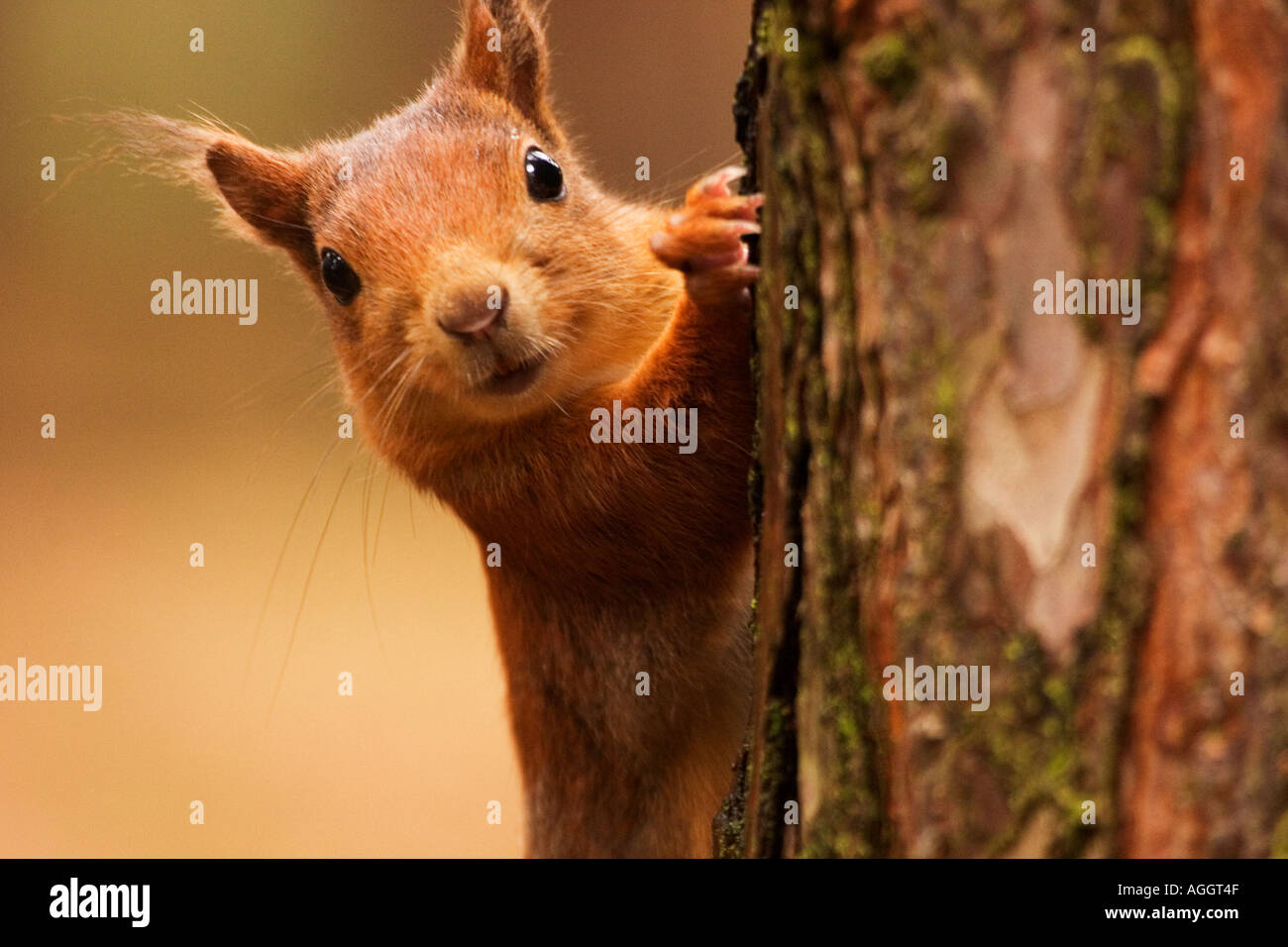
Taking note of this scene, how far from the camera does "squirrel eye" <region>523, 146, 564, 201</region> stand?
7.12ft

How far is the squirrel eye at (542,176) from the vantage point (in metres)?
2.17

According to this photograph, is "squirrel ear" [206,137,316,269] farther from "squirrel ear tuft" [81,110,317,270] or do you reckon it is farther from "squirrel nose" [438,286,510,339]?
"squirrel nose" [438,286,510,339]

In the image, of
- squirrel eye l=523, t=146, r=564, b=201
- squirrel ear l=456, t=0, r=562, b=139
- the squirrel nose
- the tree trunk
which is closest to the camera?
the tree trunk

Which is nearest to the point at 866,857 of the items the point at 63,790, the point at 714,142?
the point at 714,142

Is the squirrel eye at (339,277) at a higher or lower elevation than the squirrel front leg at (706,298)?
higher

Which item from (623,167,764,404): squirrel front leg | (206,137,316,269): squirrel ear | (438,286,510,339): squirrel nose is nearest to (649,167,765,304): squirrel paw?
(623,167,764,404): squirrel front leg

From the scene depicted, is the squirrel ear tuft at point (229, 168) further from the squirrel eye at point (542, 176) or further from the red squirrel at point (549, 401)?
the squirrel eye at point (542, 176)

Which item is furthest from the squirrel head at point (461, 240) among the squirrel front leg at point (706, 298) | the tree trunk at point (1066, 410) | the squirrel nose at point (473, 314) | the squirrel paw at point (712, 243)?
the tree trunk at point (1066, 410)

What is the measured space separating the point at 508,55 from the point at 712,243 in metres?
1.02

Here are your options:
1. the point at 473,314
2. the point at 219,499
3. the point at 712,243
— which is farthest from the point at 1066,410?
the point at 219,499

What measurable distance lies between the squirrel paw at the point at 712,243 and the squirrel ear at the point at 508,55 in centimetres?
87

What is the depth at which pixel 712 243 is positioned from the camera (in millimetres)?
1599

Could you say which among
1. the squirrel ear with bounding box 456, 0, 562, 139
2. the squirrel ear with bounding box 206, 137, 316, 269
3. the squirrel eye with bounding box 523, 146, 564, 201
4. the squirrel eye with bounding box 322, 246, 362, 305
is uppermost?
the squirrel ear with bounding box 456, 0, 562, 139

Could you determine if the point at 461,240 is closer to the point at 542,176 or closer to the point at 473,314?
the point at 473,314
